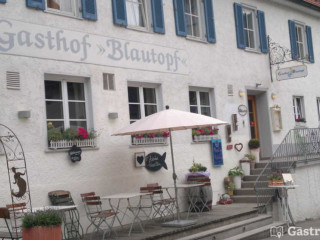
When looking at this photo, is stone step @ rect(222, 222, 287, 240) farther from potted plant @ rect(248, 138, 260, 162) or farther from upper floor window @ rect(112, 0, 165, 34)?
upper floor window @ rect(112, 0, 165, 34)

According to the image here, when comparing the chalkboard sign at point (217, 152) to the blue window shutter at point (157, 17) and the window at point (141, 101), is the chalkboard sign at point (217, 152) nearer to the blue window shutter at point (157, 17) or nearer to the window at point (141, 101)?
the window at point (141, 101)

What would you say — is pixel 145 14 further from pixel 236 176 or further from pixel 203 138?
pixel 236 176

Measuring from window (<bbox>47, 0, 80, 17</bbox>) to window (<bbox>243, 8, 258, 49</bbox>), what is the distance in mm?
6272

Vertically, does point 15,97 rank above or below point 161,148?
above

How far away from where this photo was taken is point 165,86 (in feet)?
38.3

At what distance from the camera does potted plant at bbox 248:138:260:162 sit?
45.5 feet

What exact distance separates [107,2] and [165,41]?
5.95ft

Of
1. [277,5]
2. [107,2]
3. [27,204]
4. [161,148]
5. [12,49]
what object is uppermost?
[277,5]

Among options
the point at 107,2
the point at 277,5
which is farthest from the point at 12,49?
the point at 277,5

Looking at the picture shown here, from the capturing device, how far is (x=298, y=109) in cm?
1661

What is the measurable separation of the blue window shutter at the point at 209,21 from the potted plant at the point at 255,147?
9.43 feet

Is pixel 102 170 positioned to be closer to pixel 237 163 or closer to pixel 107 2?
pixel 107 2

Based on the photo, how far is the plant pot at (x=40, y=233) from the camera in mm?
6980

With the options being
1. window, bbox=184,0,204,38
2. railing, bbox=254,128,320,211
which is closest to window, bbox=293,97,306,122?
railing, bbox=254,128,320,211
